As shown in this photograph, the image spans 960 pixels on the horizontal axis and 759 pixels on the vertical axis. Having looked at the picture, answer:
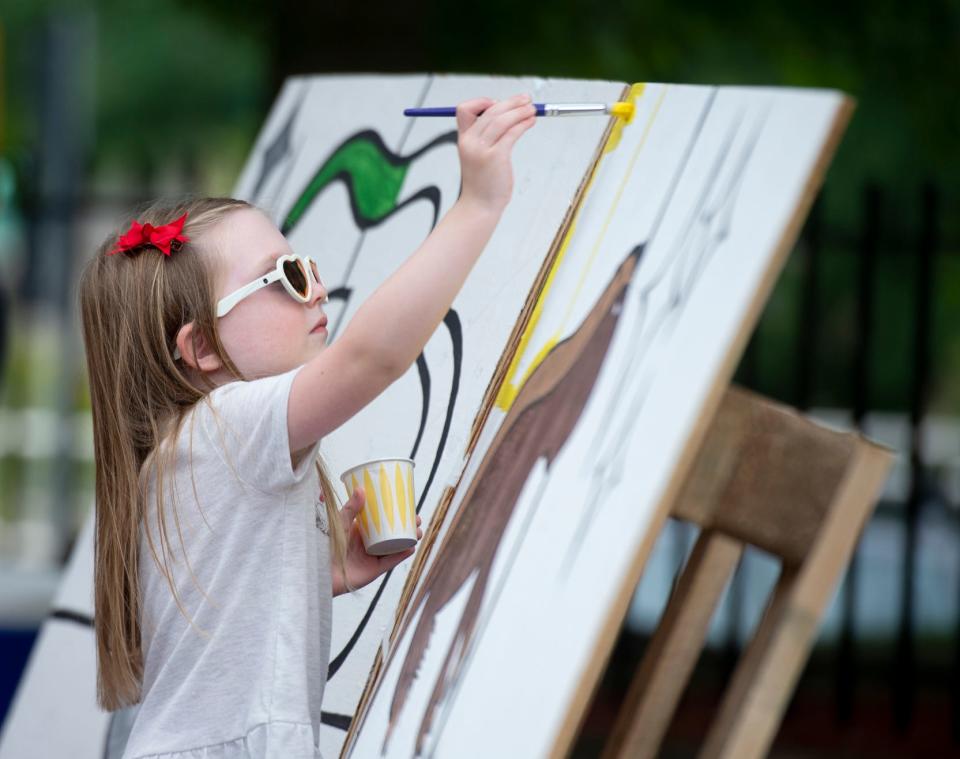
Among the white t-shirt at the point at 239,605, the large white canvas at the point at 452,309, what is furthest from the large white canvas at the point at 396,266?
the white t-shirt at the point at 239,605

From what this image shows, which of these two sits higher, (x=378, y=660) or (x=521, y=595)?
(x=521, y=595)

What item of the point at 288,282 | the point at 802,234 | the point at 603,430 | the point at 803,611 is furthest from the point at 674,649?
the point at 802,234

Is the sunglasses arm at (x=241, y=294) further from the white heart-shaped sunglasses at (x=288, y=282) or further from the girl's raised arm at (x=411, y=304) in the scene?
the girl's raised arm at (x=411, y=304)

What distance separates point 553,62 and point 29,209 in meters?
2.39

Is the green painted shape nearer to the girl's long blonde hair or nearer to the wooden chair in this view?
the girl's long blonde hair

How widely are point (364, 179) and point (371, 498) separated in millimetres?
886

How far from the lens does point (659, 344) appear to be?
1658mm

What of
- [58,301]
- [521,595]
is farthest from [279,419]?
[58,301]

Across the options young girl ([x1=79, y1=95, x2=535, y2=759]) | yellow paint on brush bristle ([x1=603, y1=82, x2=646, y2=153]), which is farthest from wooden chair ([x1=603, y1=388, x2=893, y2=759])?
young girl ([x1=79, y1=95, x2=535, y2=759])

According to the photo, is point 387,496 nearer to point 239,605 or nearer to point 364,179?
point 239,605

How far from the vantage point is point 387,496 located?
174 cm

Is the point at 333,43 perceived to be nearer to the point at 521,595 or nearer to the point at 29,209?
the point at 29,209

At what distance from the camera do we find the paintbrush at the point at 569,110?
1.66 m

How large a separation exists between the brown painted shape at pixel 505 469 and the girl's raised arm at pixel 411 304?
275 millimetres
